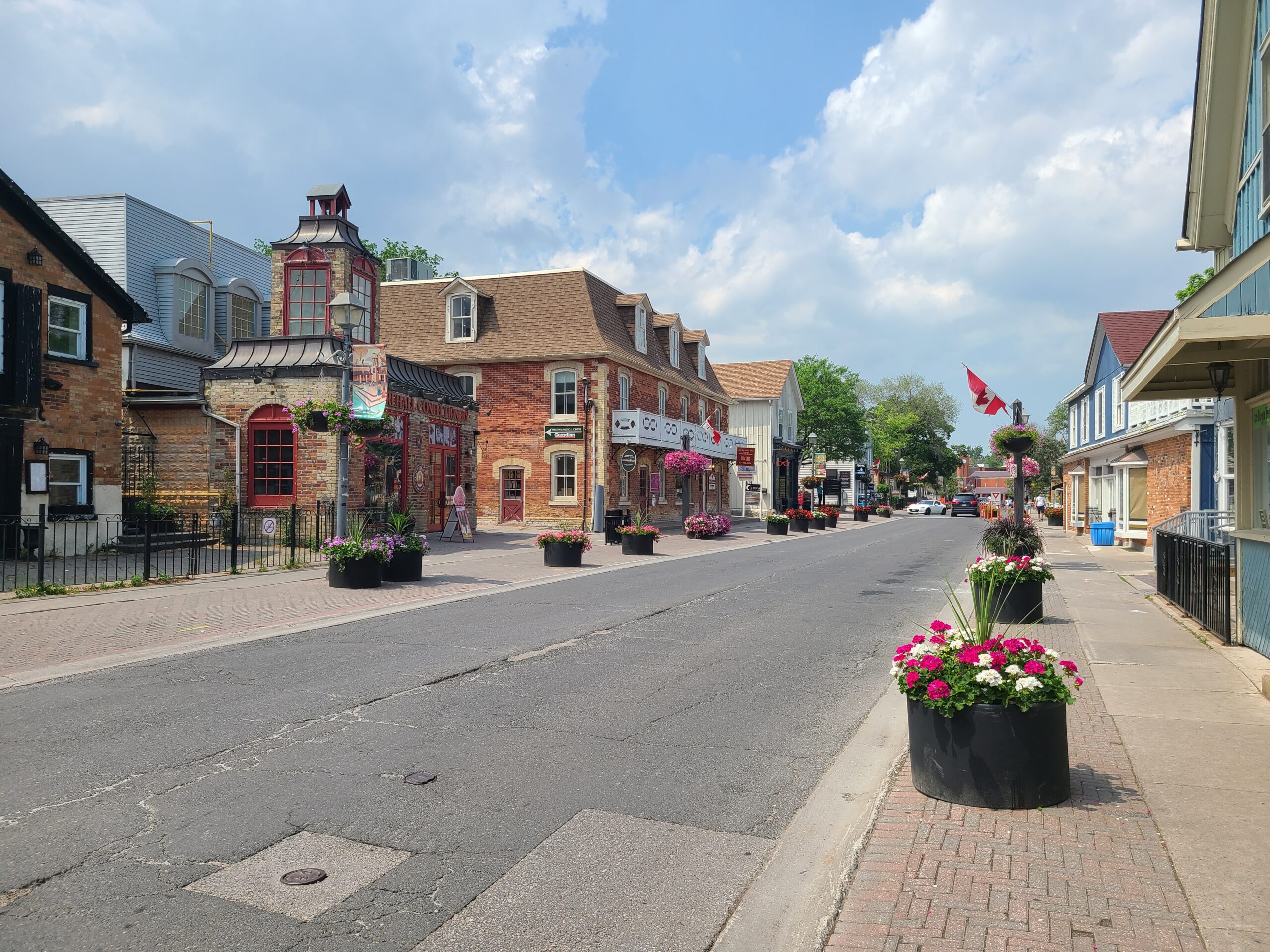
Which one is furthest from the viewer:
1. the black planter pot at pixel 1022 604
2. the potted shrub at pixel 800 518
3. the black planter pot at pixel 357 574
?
the potted shrub at pixel 800 518

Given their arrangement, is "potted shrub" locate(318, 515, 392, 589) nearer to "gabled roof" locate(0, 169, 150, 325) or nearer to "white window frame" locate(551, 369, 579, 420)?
"gabled roof" locate(0, 169, 150, 325)

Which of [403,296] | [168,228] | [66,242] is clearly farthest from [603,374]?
[66,242]

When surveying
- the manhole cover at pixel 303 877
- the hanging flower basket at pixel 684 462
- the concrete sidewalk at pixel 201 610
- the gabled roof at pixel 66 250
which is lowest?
the manhole cover at pixel 303 877

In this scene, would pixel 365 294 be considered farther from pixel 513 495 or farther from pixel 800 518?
pixel 800 518

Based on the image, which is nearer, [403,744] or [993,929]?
[993,929]

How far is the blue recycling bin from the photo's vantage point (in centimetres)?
3016

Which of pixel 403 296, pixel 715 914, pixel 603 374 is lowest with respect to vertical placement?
pixel 715 914

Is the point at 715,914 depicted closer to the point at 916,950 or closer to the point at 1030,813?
the point at 916,950

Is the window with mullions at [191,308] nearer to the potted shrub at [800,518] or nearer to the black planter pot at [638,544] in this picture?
the black planter pot at [638,544]

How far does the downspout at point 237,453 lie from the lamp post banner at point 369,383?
7.86 meters

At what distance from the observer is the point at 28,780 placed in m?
5.25

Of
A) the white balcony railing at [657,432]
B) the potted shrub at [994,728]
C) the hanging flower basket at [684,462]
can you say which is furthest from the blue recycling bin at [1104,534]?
the potted shrub at [994,728]

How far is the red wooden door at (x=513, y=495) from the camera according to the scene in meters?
34.0

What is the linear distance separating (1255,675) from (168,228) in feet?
102
